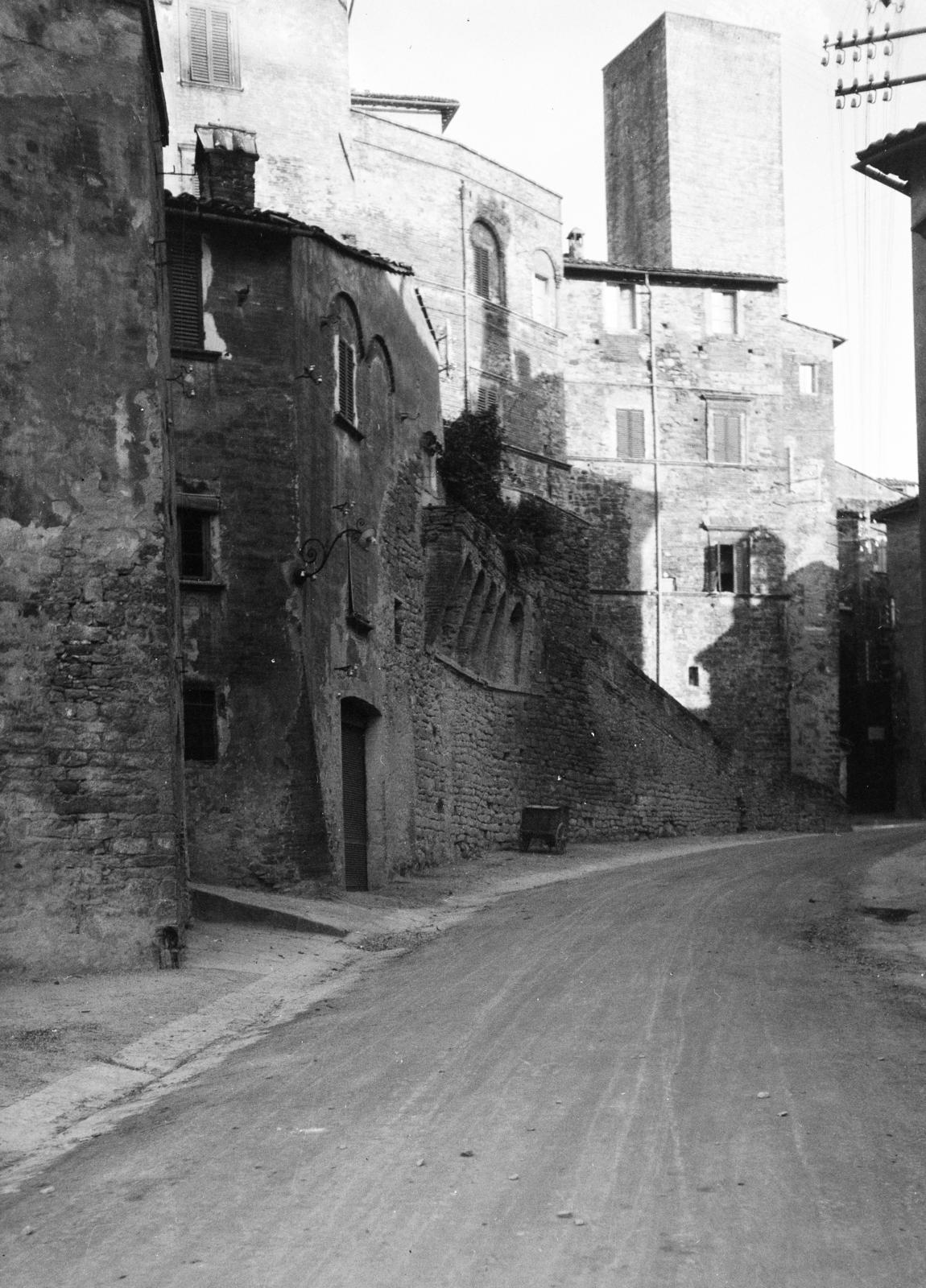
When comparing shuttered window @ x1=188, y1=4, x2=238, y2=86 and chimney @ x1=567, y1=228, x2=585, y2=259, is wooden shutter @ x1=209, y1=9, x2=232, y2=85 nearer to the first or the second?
shuttered window @ x1=188, y1=4, x2=238, y2=86

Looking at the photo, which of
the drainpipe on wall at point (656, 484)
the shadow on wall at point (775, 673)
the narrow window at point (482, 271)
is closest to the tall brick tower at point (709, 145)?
the drainpipe on wall at point (656, 484)

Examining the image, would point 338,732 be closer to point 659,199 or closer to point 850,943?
point 850,943

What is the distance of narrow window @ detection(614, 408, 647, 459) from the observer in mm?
46094

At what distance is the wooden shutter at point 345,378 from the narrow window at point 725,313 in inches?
1070

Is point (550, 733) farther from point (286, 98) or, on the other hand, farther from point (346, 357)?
point (286, 98)

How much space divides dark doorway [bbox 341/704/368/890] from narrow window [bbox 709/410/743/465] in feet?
88.9

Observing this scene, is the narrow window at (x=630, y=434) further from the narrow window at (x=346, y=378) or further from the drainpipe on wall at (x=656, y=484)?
the narrow window at (x=346, y=378)

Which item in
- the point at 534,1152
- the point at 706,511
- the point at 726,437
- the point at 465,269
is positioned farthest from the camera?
the point at 726,437

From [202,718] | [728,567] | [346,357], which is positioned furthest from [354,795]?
[728,567]

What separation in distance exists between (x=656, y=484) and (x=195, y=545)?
94.2ft

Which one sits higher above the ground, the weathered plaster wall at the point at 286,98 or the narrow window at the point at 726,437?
the weathered plaster wall at the point at 286,98

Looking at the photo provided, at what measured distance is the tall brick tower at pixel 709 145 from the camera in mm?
51094

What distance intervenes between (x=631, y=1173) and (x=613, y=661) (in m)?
27.2

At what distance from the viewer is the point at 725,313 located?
47500 mm
